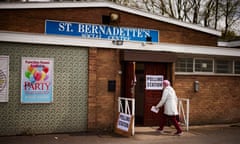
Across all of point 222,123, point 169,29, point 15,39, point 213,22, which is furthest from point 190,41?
point 213,22

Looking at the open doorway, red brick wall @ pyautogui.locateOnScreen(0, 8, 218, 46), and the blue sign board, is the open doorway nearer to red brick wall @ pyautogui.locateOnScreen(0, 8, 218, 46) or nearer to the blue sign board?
the blue sign board

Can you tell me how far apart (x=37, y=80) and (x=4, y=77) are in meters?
0.98

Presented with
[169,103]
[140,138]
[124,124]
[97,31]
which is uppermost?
[97,31]

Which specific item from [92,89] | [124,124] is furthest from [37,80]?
[124,124]

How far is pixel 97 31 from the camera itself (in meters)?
11.0

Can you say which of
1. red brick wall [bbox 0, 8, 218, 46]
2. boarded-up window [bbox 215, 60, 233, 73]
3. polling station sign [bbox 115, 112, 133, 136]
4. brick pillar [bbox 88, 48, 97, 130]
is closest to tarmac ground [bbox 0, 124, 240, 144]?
polling station sign [bbox 115, 112, 133, 136]

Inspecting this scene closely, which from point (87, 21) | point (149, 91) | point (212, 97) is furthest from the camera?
point (212, 97)

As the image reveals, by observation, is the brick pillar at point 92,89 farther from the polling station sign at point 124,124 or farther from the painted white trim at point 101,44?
the polling station sign at point 124,124

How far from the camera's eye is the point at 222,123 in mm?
12852

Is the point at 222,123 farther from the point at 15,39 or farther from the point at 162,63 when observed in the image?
the point at 15,39

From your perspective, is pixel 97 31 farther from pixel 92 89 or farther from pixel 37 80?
pixel 37 80

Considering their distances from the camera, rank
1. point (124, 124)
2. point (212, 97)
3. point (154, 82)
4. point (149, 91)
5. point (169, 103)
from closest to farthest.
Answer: point (124, 124), point (169, 103), point (149, 91), point (154, 82), point (212, 97)

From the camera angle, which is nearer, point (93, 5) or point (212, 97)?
point (93, 5)

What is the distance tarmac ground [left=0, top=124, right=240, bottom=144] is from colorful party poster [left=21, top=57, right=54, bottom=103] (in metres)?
1.18
